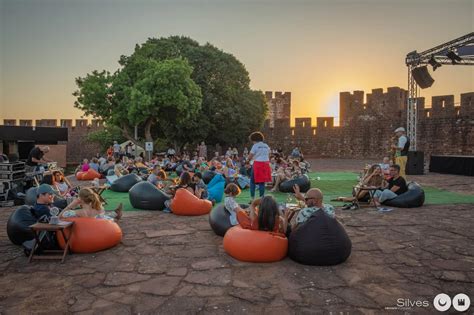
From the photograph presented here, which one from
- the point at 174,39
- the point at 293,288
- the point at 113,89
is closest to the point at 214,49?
the point at 174,39

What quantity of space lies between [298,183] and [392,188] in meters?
3.26

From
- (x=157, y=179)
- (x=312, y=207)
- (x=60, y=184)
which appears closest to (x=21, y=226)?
(x=60, y=184)

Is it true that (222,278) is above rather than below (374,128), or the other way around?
below

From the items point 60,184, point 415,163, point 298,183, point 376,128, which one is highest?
point 376,128

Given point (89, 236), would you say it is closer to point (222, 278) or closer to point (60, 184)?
point (222, 278)

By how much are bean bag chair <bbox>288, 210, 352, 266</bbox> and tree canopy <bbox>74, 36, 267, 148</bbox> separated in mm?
18868

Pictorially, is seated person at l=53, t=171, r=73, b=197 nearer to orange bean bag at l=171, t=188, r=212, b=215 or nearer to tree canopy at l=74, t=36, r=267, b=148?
orange bean bag at l=171, t=188, r=212, b=215

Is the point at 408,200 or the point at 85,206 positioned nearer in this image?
the point at 85,206

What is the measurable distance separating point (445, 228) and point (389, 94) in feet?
92.2

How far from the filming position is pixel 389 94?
1280 inches

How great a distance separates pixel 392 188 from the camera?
961 cm

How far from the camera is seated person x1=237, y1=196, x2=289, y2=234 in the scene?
5152 mm

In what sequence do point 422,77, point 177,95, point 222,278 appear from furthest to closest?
point 177,95 → point 422,77 → point 222,278

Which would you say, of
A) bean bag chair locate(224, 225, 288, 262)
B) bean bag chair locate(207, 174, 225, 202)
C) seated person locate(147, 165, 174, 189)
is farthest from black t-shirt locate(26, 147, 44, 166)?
bean bag chair locate(224, 225, 288, 262)
